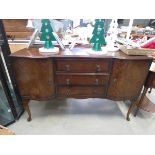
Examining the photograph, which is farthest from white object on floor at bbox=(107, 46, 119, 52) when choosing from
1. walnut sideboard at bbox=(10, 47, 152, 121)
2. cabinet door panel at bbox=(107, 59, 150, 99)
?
cabinet door panel at bbox=(107, 59, 150, 99)

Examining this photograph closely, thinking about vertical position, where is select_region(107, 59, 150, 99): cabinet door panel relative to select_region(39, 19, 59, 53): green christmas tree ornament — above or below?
below

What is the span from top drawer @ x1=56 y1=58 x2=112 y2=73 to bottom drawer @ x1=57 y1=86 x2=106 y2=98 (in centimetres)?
22

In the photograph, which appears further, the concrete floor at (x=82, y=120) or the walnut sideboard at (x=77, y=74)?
the concrete floor at (x=82, y=120)

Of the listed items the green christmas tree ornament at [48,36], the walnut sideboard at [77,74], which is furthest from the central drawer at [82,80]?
the green christmas tree ornament at [48,36]

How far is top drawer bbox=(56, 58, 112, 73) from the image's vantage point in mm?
1300

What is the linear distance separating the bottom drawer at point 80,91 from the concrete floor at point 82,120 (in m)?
0.39

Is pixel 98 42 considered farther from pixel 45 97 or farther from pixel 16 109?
pixel 16 109

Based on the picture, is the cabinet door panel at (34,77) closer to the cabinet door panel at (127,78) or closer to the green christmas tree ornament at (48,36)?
the green christmas tree ornament at (48,36)

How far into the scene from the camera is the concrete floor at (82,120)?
154cm

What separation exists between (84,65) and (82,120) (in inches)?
29.3

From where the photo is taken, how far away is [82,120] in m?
1.69

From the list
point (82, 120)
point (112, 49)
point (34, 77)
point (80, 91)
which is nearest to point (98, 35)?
point (112, 49)

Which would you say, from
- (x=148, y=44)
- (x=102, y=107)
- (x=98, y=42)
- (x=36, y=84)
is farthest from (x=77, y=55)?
(x=102, y=107)

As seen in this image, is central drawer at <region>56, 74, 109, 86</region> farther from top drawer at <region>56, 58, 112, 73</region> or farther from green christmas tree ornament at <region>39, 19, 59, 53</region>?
green christmas tree ornament at <region>39, 19, 59, 53</region>
